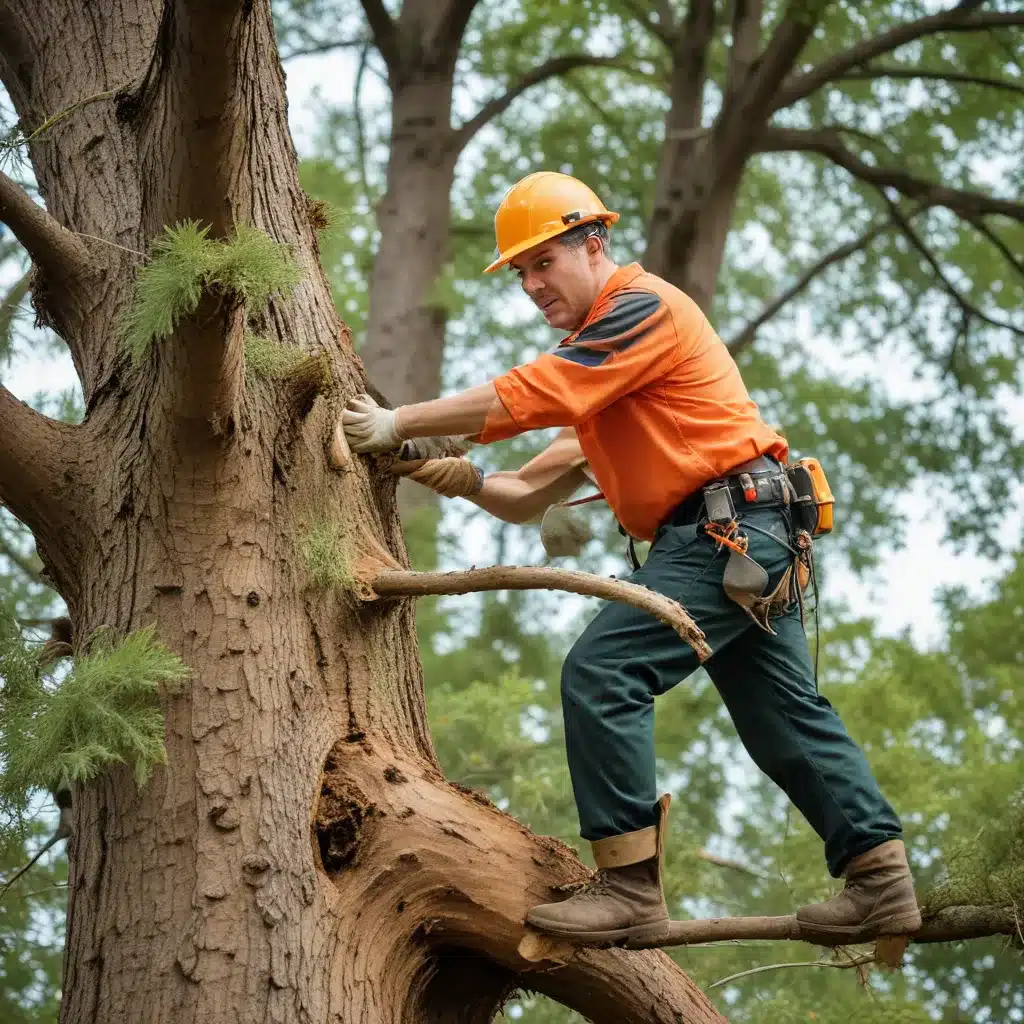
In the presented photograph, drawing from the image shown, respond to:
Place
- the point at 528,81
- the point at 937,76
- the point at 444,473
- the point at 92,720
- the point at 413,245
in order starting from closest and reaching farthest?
the point at 92,720 < the point at 444,473 < the point at 937,76 < the point at 413,245 < the point at 528,81

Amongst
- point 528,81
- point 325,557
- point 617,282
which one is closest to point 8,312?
point 325,557

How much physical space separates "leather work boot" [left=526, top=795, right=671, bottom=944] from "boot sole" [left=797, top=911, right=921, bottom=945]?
40cm

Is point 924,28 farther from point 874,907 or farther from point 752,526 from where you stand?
point 874,907

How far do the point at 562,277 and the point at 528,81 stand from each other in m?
6.80

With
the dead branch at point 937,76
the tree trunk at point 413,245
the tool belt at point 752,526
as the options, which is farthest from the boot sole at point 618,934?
the dead branch at point 937,76

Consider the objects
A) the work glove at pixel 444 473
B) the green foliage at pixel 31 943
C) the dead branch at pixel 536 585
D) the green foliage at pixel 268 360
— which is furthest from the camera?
the green foliage at pixel 31 943

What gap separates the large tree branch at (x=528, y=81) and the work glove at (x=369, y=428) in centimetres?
631

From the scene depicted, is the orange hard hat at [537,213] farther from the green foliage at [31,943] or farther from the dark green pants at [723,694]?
the green foliage at [31,943]

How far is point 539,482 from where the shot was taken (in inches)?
167

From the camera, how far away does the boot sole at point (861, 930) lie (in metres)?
3.49

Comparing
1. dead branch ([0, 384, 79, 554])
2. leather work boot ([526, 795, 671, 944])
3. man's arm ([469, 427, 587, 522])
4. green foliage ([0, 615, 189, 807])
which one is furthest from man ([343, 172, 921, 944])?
green foliage ([0, 615, 189, 807])

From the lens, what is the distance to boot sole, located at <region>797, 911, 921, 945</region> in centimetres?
349

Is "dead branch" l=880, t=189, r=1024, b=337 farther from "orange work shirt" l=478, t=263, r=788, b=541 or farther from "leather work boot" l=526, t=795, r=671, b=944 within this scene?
"leather work boot" l=526, t=795, r=671, b=944

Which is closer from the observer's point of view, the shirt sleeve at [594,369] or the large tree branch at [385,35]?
the shirt sleeve at [594,369]
